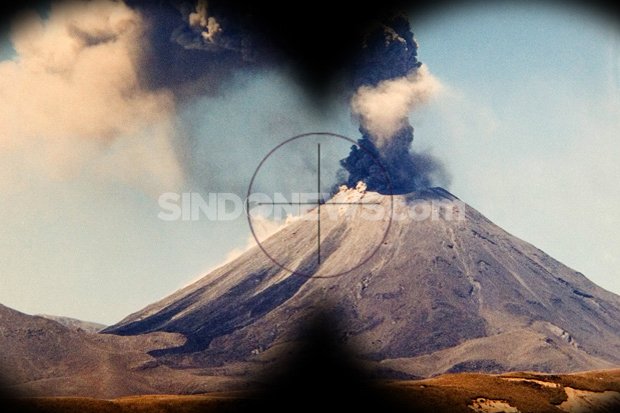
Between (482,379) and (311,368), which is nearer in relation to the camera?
(482,379)

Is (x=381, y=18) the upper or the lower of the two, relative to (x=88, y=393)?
upper

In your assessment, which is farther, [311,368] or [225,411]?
[311,368]

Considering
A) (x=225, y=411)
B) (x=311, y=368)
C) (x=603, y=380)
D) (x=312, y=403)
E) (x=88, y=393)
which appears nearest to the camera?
(x=225, y=411)

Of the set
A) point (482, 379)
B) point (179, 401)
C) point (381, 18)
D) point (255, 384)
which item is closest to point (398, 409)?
point (482, 379)

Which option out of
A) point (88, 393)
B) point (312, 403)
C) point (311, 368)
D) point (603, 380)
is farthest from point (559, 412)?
point (88, 393)

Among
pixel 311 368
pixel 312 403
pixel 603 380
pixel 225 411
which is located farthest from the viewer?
pixel 311 368

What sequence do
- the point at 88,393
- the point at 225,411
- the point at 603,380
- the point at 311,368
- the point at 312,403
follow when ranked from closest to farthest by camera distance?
the point at 225,411
the point at 312,403
the point at 603,380
the point at 311,368
the point at 88,393

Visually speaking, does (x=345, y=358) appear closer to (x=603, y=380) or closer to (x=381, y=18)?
(x=381, y=18)

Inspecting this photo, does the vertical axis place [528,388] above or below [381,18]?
below

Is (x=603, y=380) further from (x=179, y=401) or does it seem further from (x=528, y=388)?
(x=179, y=401)
